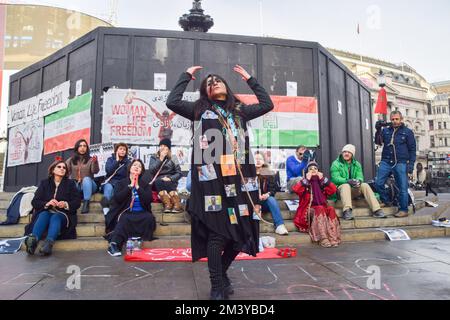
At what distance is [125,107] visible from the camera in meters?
8.86

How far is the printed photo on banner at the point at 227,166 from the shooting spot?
2955 millimetres

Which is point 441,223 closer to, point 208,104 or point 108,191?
point 208,104

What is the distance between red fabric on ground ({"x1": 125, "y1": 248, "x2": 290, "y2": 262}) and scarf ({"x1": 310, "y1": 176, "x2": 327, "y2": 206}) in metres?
1.36

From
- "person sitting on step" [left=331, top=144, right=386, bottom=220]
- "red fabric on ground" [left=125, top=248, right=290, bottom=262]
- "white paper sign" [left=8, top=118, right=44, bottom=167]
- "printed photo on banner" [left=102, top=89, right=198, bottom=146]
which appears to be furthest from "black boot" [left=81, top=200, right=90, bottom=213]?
"white paper sign" [left=8, top=118, right=44, bottom=167]

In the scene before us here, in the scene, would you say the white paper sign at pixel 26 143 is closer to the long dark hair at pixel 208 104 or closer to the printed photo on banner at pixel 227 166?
the long dark hair at pixel 208 104

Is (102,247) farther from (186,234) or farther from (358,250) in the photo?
(358,250)

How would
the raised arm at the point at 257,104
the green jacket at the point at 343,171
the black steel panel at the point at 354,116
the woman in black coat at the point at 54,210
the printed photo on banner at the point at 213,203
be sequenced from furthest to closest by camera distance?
the black steel panel at the point at 354,116, the green jacket at the point at 343,171, the woman in black coat at the point at 54,210, the raised arm at the point at 257,104, the printed photo on banner at the point at 213,203

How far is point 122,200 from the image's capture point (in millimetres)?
5453

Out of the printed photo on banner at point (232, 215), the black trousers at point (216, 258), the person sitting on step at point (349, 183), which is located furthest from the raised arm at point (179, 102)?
the person sitting on step at point (349, 183)

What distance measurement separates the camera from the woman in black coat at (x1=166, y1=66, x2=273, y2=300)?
283cm

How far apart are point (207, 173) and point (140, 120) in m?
6.38

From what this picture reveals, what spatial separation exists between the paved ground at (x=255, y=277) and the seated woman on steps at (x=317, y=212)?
546 mm
